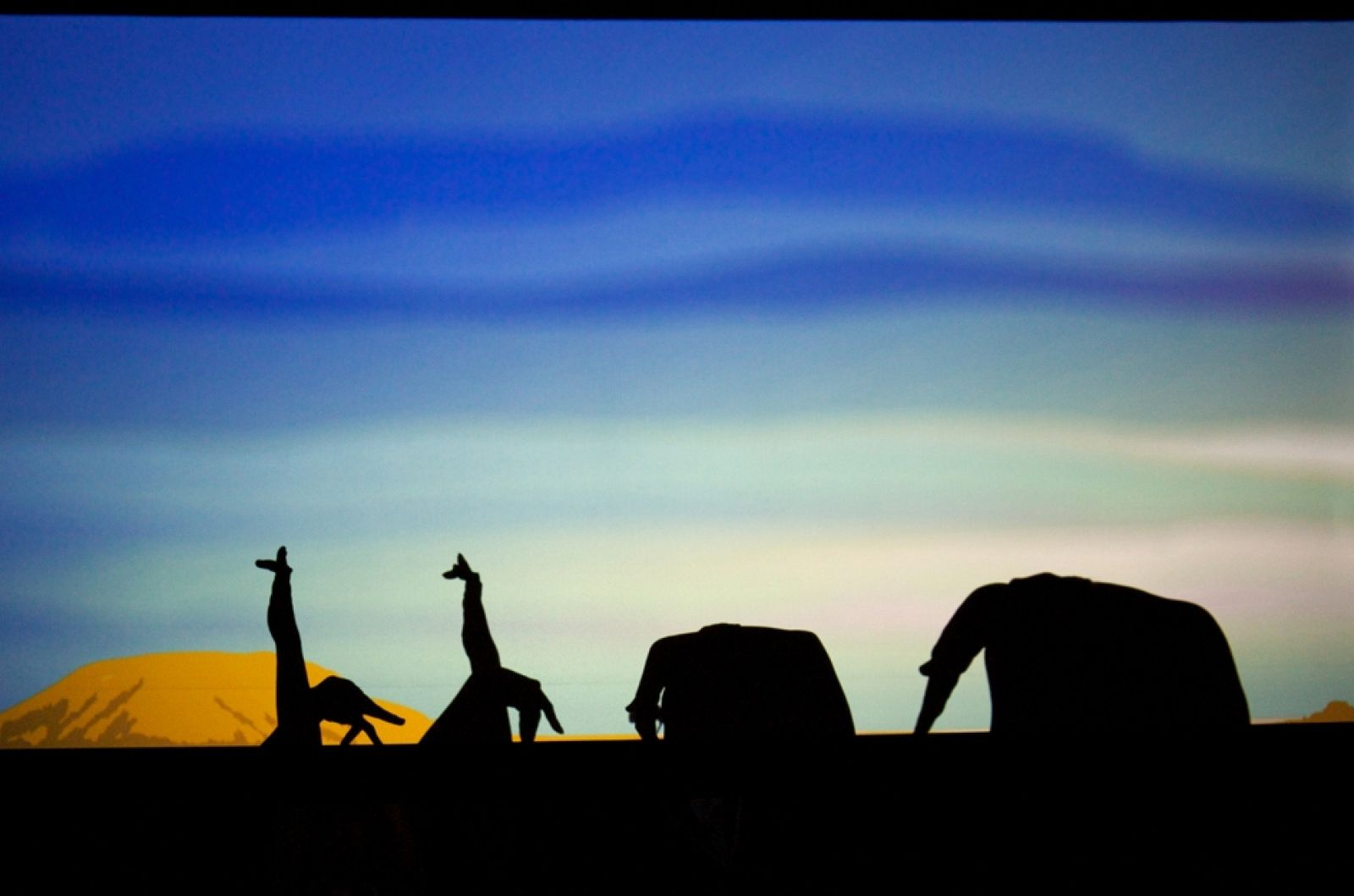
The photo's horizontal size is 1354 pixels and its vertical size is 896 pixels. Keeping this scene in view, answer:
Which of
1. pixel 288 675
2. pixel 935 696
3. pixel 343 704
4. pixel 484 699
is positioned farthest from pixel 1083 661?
pixel 288 675

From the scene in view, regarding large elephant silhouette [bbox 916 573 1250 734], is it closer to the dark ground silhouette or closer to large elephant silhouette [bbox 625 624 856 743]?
large elephant silhouette [bbox 625 624 856 743]

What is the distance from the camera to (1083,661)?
1930mm

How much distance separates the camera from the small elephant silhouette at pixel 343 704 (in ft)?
6.13

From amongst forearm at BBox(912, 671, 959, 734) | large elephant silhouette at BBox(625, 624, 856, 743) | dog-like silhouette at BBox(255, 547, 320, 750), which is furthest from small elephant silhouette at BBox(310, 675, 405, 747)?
forearm at BBox(912, 671, 959, 734)

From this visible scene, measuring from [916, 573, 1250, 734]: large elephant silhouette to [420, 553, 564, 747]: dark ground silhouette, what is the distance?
0.70 meters

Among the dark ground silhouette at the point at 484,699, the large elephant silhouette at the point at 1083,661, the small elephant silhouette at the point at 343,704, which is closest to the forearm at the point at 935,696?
the large elephant silhouette at the point at 1083,661

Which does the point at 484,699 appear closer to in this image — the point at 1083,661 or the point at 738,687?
the point at 738,687

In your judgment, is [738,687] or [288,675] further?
[738,687]

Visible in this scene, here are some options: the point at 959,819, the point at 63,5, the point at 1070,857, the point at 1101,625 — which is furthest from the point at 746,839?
the point at 63,5

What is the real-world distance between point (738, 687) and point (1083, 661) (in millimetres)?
624

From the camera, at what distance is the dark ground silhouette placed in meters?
1.81

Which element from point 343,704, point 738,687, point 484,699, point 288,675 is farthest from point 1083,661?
point 288,675

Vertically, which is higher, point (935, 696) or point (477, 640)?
point (477, 640)

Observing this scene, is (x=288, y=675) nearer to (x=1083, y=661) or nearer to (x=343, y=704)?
(x=343, y=704)
